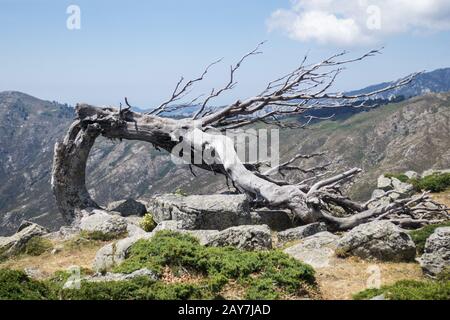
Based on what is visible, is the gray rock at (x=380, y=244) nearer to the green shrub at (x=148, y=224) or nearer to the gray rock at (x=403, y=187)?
the green shrub at (x=148, y=224)

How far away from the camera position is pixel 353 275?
44.7ft

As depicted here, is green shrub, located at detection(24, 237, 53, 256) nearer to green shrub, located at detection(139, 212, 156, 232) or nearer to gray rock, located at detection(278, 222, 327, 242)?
green shrub, located at detection(139, 212, 156, 232)

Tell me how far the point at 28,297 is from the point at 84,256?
26.7ft

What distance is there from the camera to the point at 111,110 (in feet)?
82.2

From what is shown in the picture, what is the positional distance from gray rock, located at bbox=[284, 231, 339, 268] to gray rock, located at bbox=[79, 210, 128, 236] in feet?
26.9

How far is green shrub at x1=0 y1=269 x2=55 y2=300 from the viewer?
10590 mm

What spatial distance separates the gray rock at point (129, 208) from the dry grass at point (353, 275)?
12769mm

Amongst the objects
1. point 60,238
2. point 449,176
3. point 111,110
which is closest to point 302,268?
point 60,238

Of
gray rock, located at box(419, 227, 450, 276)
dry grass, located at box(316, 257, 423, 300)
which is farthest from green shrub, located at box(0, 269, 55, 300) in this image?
gray rock, located at box(419, 227, 450, 276)

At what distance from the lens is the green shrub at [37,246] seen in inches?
767

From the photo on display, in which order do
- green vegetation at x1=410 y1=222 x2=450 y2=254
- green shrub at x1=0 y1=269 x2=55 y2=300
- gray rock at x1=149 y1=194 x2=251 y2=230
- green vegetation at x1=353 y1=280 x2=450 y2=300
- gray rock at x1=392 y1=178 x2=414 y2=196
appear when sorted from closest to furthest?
green vegetation at x1=353 y1=280 x2=450 y2=300, green shrub at x1=0 y1=269 x2=55 y2=300, green vegetation at x1=410 y1=222 x2=450 y2=254, gray rock at x1=149 y1=194 x2=251 y2=230, gray rock at x1=392 y1=178 x2=414 y2=196

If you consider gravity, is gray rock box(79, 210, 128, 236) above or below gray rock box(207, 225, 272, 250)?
below

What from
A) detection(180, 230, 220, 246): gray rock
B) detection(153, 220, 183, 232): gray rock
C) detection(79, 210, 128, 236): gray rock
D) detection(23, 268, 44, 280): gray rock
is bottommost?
detection(23, 268, 44, 280): gray rock

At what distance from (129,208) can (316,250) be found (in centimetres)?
1220
